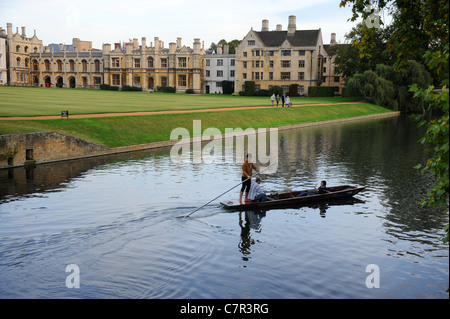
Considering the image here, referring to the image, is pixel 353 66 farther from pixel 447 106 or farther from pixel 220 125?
pixel 447 106

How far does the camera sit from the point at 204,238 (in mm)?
15438

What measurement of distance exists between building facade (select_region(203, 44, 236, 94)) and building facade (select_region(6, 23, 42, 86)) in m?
46.5

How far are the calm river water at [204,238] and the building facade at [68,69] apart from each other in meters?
88.6

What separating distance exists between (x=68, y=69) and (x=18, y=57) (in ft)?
43.1

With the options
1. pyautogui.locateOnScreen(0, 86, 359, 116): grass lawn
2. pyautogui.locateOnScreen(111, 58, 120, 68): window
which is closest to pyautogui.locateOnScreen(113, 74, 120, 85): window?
pyautogui.locateOnScreen(111, 58, 120, 68): window

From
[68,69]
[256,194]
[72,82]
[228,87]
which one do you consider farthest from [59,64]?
[256,194]

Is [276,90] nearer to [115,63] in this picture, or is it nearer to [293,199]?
[115,63]

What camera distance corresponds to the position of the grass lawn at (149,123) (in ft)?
106

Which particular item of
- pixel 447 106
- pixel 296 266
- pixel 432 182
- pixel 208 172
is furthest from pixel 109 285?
pixel 432 182

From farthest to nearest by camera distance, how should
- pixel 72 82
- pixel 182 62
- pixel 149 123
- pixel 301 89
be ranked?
1. pixel 72 82
2. pixel 182 62
3. pixel 301 89
4. pixel 149 123

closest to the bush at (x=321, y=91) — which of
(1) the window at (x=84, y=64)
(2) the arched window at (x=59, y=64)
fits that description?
(1) the window at (x=84, y=64)

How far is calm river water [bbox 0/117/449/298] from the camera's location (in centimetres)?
1192

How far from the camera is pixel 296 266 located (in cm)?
1316
